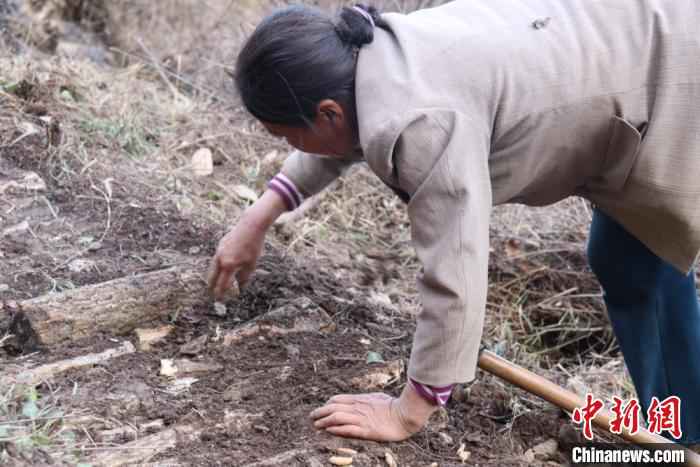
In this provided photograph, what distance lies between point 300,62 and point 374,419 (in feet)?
2.75

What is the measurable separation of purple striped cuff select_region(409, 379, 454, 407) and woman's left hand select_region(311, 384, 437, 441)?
0.05 meters

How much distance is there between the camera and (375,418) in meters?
1.99

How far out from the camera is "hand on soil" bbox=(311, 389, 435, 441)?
6.41ft

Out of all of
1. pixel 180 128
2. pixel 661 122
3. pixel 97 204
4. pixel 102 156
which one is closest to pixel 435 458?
pixel 661 122

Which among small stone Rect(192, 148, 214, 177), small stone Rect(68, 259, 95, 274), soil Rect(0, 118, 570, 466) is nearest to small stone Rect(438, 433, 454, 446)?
A: soil Rect(0, 118, 570, 466)

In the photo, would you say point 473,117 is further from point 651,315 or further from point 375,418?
point 651,315

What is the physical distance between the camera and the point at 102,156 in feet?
10.8

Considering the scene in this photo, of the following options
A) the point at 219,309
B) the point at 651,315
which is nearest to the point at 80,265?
the point at 219,309

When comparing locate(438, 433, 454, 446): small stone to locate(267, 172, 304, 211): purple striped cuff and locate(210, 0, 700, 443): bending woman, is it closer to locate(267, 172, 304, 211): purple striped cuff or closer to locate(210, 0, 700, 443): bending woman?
locate(210, 0, 700, 443): bending woman

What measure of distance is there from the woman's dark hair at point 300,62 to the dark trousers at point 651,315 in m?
0.89

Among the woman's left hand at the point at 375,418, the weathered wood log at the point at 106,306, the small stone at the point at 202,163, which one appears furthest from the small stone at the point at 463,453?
the small stone at the point at 202,163

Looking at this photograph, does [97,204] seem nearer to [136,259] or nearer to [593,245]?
[136,259]

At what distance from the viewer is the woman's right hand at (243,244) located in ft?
7.78

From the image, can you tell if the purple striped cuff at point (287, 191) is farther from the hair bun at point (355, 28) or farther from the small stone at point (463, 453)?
the small stone at point (463, 453)
